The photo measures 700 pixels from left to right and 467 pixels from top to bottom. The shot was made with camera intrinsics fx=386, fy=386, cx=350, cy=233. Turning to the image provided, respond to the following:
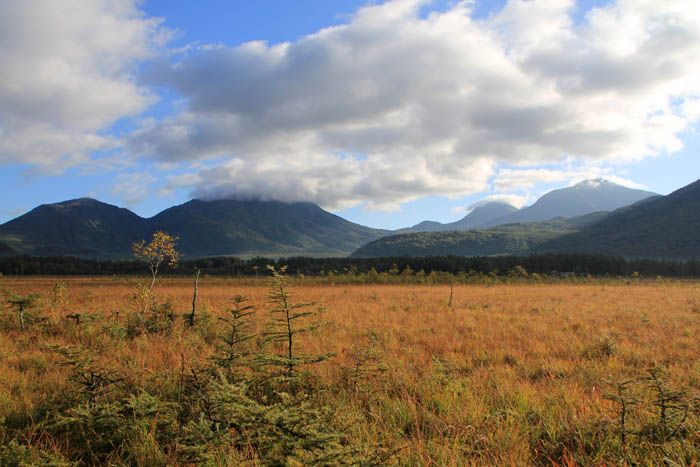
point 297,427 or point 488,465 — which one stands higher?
point 297,427

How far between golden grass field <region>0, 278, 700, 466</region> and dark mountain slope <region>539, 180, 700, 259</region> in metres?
144

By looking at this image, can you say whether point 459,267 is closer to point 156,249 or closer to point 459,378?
point 156,249

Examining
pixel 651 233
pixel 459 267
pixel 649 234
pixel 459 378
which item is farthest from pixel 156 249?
pixel 651 233

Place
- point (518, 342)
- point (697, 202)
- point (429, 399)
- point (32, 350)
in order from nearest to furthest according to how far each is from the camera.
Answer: point (429, 399) → point (32, 350) → point (518, 342) → point (697, 202)

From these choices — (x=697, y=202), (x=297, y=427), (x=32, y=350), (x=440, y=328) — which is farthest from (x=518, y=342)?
(x=697, y=202)

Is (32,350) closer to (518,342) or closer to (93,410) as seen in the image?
(93,410)

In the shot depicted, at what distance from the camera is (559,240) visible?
188375mm

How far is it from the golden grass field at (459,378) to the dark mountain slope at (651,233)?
14396 centimetres

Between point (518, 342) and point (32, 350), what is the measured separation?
11.4 meters

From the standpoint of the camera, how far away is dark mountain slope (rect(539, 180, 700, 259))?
420ft

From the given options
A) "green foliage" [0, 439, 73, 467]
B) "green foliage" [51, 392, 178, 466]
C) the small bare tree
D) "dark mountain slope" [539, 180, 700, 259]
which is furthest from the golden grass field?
"dark mountain slope" [539, 180, 700, 259]

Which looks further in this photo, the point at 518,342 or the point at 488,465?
the point at 518,342

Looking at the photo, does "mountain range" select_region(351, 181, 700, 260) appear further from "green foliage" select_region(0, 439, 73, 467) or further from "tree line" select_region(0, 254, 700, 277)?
"green foliage" select_region(0, 439, 73, 467)

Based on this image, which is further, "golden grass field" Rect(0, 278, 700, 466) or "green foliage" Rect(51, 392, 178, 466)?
"golden grass field" Rect(0, 278, 700, 466)
